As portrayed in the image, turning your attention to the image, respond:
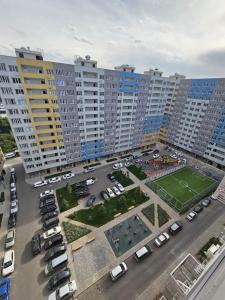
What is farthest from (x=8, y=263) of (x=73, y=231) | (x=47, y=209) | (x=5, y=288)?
(x=47, y=209)

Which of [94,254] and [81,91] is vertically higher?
[81,91]

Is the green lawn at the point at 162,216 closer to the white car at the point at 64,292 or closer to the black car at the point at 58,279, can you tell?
the white car at the point at 64,292

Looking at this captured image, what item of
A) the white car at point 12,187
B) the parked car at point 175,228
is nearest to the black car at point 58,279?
the parked car at point 175,228

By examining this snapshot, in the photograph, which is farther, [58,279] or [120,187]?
[120,187]

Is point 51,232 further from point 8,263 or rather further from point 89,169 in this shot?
point 89,169

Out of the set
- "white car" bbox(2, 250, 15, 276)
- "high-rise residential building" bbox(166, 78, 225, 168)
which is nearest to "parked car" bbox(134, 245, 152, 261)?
"white car" bbox(2, 250, 15, 276)

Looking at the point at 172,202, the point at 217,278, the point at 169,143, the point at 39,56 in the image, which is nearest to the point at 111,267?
the point at 217,278

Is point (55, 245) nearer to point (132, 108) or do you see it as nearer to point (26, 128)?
point (26, 128)
